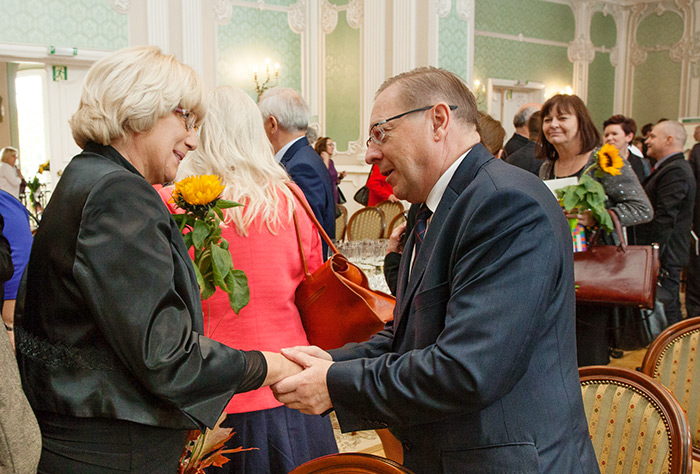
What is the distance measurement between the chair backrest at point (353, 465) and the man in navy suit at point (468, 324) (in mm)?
74

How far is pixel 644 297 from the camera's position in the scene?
254 cm

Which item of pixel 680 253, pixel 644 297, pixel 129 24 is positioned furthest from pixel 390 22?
pixel 644 297

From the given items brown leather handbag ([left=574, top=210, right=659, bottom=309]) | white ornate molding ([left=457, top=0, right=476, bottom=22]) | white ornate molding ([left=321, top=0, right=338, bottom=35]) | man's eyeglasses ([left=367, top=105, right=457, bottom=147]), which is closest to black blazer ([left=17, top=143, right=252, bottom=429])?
man's eyeglasses ([left=367, top=105, right=457, bottom=147])

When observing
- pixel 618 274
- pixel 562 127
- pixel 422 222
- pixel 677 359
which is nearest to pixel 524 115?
pixel 562 127

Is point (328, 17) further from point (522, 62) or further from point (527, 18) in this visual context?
point (527, 18)

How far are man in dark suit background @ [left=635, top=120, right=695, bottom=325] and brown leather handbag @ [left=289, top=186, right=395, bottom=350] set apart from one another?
2.68 m

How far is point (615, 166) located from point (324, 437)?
1663 mm

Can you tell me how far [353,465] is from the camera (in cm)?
118

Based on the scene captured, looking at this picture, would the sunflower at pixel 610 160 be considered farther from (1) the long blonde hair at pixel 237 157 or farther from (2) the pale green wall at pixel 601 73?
(2) the pale green wall at pixel 601 73

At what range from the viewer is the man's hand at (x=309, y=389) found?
1316 mm

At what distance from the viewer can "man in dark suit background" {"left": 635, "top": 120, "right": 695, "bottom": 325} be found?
Answer: 158 inches

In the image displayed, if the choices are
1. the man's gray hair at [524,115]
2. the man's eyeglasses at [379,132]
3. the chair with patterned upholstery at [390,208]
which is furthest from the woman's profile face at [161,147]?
the chair with patterned upholstery at [390,208]

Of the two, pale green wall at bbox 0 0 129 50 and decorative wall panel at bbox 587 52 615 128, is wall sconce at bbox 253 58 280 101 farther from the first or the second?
decorative wall panel at bbox 587 52 615 128

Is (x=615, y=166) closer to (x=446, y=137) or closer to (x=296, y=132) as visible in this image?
(x=296, y=132)
